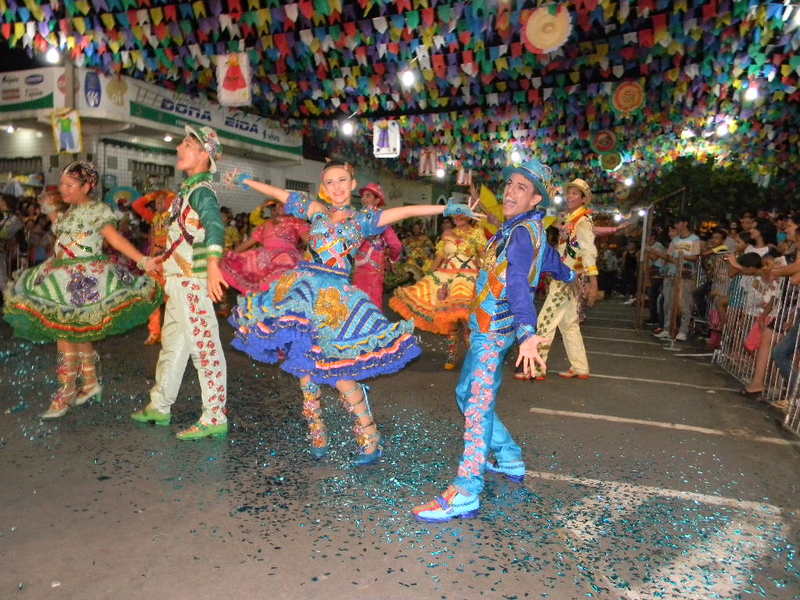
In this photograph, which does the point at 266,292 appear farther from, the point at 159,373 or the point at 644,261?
the point at 644,261

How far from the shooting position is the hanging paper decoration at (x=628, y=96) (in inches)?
513

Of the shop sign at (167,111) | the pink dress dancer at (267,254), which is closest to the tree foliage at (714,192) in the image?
the shop sign at (167,111)

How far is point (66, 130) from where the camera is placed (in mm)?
13156

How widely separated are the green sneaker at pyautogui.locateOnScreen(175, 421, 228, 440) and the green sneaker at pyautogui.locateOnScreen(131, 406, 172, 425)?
0.28 meters

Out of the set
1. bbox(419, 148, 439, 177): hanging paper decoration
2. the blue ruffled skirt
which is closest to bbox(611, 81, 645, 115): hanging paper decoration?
bbox(419, 148, 439, 177): hanging paper decoration

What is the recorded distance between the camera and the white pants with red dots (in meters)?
4.47

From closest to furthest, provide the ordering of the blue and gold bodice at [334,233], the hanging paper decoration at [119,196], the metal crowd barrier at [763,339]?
the blue and gold bodice at [334,233], the metal crowd barrier at [763,339], the hanging paper decoration at [119,196]

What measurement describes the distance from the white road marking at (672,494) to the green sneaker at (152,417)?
9.07 ft

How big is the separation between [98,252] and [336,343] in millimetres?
2359

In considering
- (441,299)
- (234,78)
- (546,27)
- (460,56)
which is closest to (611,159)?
(460,56)

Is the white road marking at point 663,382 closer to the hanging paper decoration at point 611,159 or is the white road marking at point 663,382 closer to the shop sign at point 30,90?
the shop sign at point 30,90

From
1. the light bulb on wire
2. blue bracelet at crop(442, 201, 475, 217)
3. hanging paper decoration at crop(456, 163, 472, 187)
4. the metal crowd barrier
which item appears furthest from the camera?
hanging paper decoration at crop(456, 163, 472, 187)

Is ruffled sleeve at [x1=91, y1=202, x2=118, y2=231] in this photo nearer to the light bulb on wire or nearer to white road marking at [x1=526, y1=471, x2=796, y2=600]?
white road marking at [x1=526, y1=471, x2=796, y2=600]

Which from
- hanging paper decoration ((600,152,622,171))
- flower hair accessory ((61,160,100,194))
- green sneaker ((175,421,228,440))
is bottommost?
green sneaker ((175,421,228,440))
